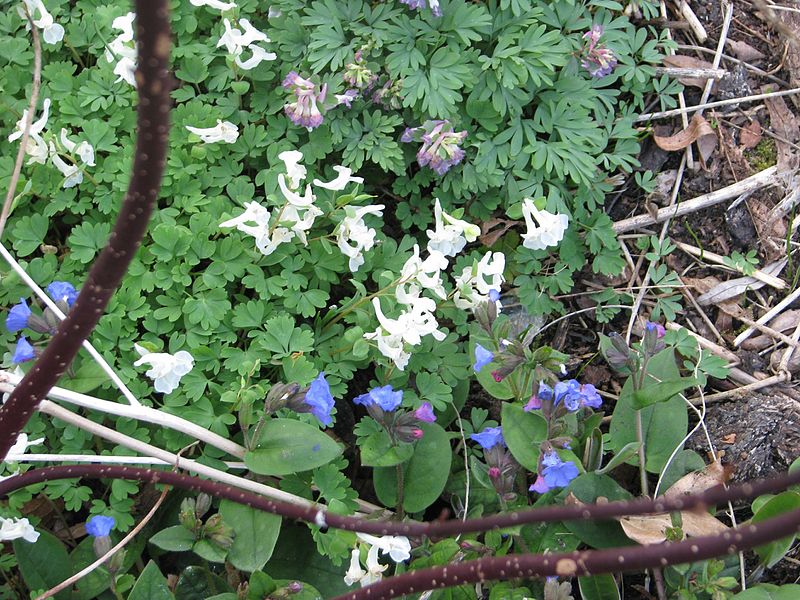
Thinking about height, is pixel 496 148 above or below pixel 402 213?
above

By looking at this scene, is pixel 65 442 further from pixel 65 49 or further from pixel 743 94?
pixel 743 94

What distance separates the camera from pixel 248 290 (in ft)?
8.87

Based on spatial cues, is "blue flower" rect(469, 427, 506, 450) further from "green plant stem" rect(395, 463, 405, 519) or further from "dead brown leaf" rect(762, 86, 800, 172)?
"dead brown leaf" rect(762, 86, 800, 172)

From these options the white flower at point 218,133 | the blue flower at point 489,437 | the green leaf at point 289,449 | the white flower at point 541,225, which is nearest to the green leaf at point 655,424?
the blue flower at point 489,437

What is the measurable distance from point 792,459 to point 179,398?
2027mm

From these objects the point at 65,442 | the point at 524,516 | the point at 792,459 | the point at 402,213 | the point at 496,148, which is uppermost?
the point at 524,516

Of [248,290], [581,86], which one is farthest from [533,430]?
[581,86]

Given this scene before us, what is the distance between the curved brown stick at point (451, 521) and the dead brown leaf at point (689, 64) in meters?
2.47

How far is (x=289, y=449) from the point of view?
2.24 metres

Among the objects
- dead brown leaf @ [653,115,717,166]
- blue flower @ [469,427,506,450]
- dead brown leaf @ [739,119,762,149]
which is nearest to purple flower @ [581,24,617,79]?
dead brown leaf @ [653,115,717,166]

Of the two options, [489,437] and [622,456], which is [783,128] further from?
[489,437]

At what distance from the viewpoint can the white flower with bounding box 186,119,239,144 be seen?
8.27ft

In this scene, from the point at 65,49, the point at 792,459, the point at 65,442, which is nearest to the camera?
the point at 65,442

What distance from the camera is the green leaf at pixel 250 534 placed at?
2.16 metres
